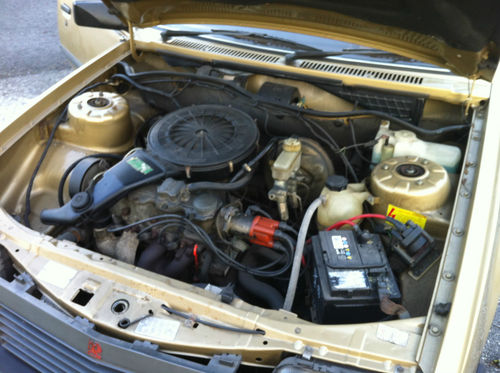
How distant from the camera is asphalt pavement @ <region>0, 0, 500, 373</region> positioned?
4188mm

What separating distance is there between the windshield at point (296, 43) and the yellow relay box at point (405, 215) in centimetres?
84

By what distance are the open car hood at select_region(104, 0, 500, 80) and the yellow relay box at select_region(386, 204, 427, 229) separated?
603 mm

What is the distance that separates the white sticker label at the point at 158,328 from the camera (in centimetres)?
121

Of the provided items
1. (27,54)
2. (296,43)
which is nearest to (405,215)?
(296,43)

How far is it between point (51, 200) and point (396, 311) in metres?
1.49

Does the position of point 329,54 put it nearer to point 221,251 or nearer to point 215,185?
point 215,185

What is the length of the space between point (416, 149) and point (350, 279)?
2.37 feet

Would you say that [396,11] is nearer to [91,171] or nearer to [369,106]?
[369,106]

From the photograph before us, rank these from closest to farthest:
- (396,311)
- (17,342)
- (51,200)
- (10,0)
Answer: (396,311) < (17,342) < (51,200) < (10,0)

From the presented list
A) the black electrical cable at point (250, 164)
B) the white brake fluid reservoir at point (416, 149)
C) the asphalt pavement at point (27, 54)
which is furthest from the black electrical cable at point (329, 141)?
the asphalt pavement at point (27, 54)

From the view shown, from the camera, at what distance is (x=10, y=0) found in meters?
6.95

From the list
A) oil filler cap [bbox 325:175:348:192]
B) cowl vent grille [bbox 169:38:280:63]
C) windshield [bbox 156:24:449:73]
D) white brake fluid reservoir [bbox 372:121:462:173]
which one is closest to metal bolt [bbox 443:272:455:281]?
oil filler cap [bbox 325:175:348:192]

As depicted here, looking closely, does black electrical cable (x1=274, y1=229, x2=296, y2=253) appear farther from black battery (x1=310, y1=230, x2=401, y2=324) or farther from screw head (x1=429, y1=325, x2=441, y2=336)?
screw head (x1=429, y1=325, x2=441, y2=336)

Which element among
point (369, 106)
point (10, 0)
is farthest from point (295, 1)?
point (10, 0)
